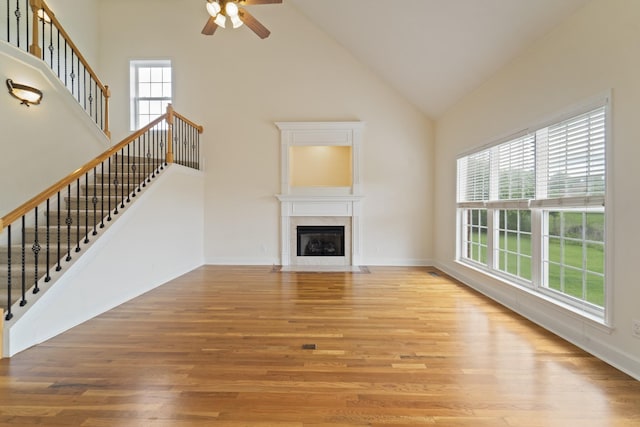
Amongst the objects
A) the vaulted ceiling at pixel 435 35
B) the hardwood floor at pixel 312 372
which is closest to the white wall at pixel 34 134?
the hardwood floor at pixel 312 372

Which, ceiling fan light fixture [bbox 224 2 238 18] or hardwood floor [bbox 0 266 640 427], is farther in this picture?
ceiling fan light fixture [bbox 224 2 238 18]

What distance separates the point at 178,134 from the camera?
18.2 feet

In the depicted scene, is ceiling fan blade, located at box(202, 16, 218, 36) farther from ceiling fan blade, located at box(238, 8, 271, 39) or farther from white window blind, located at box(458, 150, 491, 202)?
white window blind, located at box(458, 150, 491, 202)

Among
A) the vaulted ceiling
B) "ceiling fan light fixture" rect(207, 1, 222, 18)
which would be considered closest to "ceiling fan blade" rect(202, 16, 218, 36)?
"ceiling fan light fixture" rect(207, 1, 222, 18)

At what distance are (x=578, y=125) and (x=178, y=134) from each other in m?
5.72

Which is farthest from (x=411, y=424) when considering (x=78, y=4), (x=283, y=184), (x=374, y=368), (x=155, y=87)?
(x=78, y=4)

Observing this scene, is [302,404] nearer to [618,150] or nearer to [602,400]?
[602,400]

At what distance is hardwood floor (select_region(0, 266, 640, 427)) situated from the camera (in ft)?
5.40

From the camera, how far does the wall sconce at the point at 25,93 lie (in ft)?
11.2

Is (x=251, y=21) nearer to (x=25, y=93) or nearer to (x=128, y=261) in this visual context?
(x=25, y=93)

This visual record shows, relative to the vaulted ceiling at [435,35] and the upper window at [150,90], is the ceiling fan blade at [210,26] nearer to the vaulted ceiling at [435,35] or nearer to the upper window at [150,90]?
the vaulted ceiling at [435,35]

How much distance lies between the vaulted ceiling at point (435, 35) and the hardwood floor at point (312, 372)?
9.48 feet

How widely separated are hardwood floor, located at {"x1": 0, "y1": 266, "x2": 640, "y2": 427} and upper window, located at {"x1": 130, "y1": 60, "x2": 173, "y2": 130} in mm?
4323

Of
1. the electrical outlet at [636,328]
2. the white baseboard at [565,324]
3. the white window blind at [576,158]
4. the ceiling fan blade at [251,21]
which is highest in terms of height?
the ceiling fan blade at [251,21]
